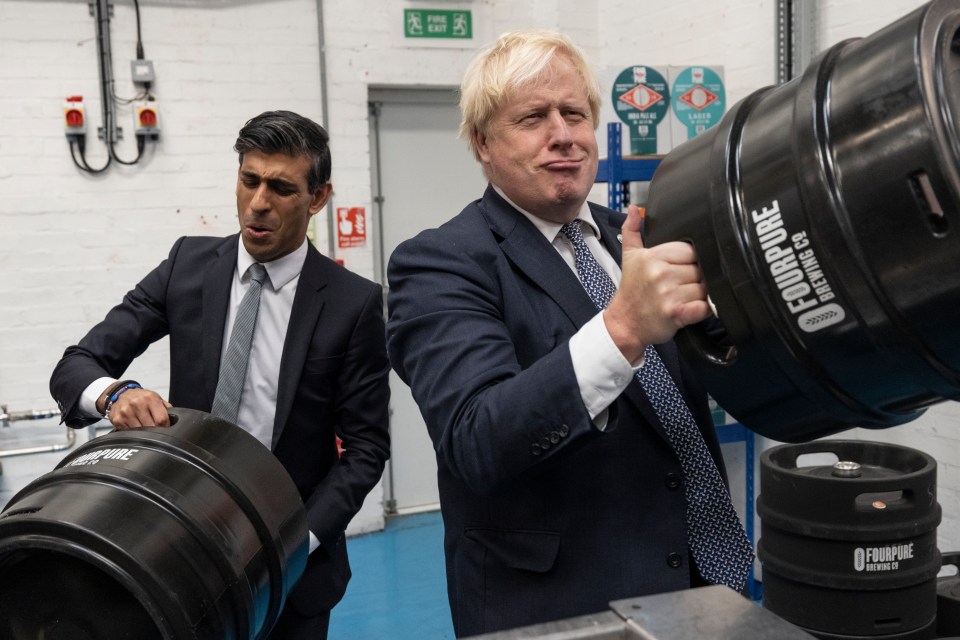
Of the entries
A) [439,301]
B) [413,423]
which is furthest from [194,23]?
[439,301]

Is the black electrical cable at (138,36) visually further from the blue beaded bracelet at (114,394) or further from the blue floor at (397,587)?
the blue beaded bracelet at (114,394)

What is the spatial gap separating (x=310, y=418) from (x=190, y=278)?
16.0 inches

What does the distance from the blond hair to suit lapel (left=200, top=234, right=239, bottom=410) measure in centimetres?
78

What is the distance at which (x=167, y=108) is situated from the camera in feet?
12.6

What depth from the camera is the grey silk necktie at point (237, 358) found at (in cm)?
188

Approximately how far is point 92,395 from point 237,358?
29 cm

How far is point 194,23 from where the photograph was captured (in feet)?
12.6

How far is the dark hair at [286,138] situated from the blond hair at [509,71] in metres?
0.67

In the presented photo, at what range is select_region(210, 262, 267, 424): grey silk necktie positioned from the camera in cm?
188

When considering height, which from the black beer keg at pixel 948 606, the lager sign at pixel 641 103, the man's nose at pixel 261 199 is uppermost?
the lager sign at pixel 641 103

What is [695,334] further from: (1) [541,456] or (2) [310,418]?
(2) [310,418]

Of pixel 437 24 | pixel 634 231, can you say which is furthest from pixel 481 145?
pixel 437 24

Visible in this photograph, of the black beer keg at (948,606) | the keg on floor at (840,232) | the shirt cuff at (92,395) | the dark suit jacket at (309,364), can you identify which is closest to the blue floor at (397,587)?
the dark suit jacket at (309,364)

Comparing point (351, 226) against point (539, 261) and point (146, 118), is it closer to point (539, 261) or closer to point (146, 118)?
point (146, 118)
